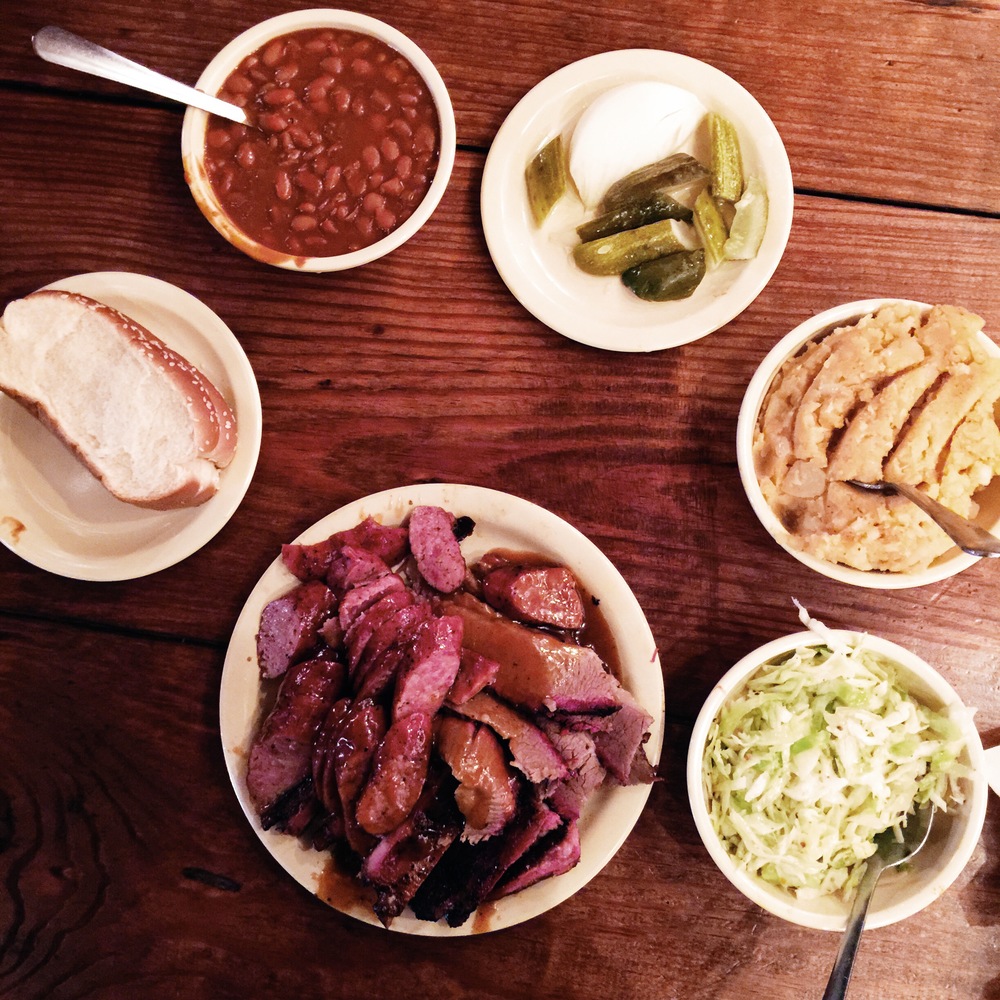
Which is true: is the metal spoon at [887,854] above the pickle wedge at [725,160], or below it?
below

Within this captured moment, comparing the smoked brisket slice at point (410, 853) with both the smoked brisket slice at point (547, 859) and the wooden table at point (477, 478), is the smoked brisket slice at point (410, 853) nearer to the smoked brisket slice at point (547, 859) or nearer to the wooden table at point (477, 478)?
the smoked brisket slice at point (547, 859)

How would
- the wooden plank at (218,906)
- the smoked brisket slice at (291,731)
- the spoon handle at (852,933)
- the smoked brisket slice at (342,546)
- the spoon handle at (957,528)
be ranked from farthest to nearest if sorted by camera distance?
the wooden plank at (218,906), the smoked brisket slice at (342,546), the smoked brisket slice at (291,731), the spoon handle at (852,933), the spoon handle at (957,528)

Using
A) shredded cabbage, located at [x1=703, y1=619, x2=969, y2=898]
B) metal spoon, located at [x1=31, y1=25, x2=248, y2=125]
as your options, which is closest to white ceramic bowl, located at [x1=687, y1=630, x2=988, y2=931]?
shredded cabbage, located at [x1=703, y1=619, x2=969, y2=898]

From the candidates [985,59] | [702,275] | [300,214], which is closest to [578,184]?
[702,275]

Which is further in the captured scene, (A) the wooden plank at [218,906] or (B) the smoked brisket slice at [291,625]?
(A) the wooden plank at [218,906]

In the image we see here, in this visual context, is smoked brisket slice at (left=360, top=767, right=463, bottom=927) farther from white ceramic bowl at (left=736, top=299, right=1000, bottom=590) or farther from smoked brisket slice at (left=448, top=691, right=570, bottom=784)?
white ceramic bowl at (left=736, top=299, right=1000, bottom=590)

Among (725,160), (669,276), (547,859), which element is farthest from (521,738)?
(725,160)

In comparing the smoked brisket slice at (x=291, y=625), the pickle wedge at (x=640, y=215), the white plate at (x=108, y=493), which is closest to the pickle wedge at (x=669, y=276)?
the pickle wedge at (x=640, y=215)
